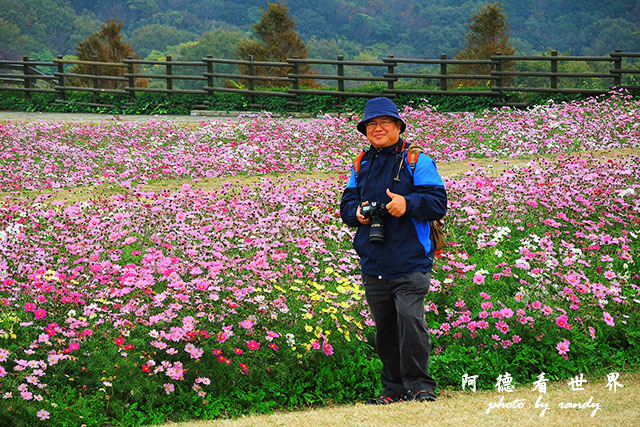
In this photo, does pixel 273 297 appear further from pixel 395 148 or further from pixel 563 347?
pixel 563 347

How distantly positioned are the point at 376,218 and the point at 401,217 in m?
0.18

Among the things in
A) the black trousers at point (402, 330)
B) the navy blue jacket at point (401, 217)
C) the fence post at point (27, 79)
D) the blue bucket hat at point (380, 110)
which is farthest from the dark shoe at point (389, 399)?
the fence post at point (27, 79)

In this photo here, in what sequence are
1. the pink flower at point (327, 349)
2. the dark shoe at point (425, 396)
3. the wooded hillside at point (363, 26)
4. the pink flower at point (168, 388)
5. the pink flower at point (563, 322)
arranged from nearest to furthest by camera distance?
1. the dark shoe at point (425, 396)
2. the pink flower at point (168, 388)
3. the pink flower at point (327, 349)
4. the pink flower at point (563, 322)
5. the wooded hillside at point (363, 26)

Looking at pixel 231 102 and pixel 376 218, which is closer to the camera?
pixel 376 218

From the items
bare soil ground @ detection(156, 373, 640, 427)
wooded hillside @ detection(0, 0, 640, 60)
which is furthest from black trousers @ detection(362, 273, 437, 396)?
wooded hillside @ detection(0, 0, 640, 60)

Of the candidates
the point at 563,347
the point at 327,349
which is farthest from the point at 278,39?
the point at 563,347

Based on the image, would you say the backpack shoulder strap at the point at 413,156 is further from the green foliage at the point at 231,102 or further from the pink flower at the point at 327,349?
the green foliage at the point at 231,102

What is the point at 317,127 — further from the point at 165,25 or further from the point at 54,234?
the point at 165,25

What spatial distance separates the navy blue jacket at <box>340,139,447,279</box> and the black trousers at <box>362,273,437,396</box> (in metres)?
0.09

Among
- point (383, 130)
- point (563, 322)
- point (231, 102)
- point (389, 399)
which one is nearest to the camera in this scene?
point (383, 130)

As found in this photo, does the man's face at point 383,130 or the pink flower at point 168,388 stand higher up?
the man's face at point 383,130

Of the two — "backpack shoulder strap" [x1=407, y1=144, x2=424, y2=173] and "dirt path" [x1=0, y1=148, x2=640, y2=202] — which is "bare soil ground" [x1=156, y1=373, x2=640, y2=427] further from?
"dirt path" [x1=0, y1=148, x2=640, y2=202]

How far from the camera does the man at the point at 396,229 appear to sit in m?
4.48

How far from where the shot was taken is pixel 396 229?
4543 mm
